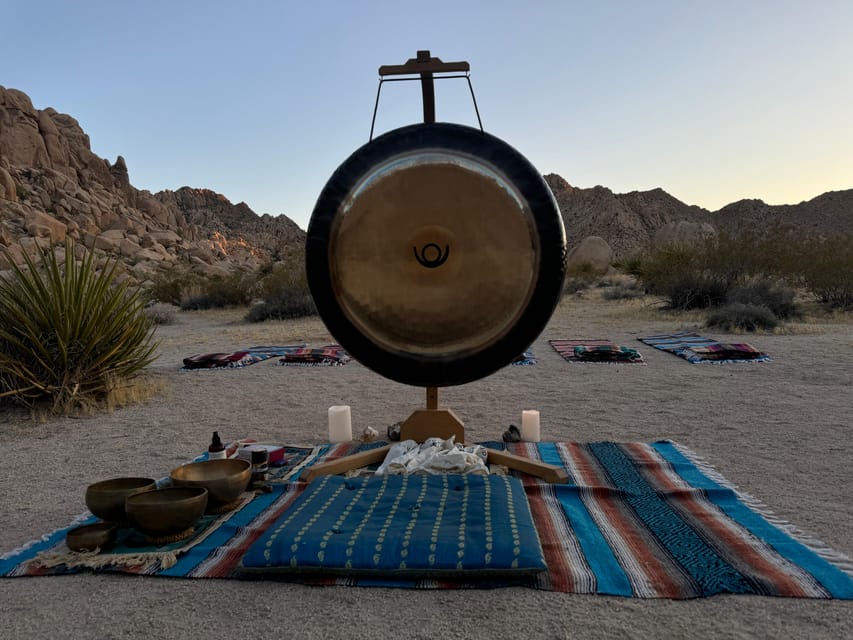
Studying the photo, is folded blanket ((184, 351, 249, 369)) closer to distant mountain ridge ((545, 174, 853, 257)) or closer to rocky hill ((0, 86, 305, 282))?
rocky hill ((0, 86, 305, 282))

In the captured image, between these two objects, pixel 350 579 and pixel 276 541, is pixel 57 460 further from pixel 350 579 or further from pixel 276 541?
pixel 350 579

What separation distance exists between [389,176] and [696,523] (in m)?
1.94

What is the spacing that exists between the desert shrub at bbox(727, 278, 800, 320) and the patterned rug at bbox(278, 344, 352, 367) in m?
7.09

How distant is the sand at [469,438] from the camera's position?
6.02 feet

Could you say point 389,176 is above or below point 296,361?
above

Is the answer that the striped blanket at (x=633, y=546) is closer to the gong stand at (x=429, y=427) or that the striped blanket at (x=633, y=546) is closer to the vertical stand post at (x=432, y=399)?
the gong stand at (x=429, y=427)

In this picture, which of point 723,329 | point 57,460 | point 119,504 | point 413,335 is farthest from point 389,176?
point 723,329

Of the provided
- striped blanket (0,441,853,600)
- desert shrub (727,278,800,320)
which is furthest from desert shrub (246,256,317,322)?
striped blanket (0,441,853,600)

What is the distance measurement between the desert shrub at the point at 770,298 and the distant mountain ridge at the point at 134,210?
26022 millimetres

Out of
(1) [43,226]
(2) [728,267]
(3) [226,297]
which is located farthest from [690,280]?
(1) [43,226]

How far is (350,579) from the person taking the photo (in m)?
2.11

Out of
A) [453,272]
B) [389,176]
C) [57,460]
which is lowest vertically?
[57,460]

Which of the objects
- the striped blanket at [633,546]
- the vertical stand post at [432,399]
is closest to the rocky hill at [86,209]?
the vertical stand post at [432,399]

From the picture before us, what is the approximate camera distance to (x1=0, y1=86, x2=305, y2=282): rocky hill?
34375mm
